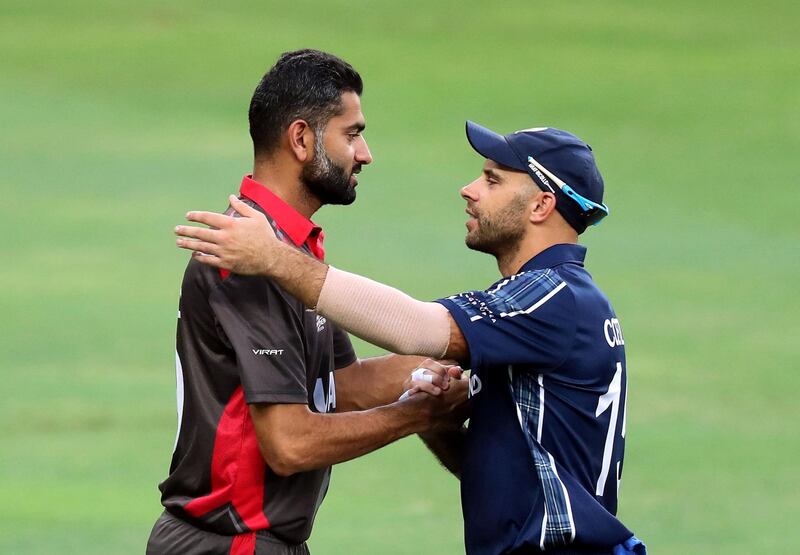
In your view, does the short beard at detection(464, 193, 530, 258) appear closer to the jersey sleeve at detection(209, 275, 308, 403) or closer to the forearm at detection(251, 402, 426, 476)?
the forearm at detection(251, 402, 426, 476)

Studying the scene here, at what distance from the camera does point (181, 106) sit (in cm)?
2345

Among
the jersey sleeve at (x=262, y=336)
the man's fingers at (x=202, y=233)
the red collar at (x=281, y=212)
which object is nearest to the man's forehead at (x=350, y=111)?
the red collar at (x=281, y=212)

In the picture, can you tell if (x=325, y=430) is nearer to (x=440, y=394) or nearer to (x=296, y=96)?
(x=440, y=394)

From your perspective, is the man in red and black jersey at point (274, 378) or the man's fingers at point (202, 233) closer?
the man's fingers at point (202, 233)

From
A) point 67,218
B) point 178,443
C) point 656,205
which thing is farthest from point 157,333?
point 178,443

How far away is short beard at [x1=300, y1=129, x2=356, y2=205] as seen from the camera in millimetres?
5297

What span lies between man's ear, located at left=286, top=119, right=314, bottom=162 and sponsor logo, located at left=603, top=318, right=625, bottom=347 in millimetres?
1104

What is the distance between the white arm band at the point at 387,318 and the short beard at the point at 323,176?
19.2 inches

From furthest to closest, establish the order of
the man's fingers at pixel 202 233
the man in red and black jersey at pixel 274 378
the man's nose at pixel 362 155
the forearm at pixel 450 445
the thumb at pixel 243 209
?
the forearm at pixel 450 445, the man's nose at pixel 362 155, the man in red and black jersey at pixel 274 378, the thumb at pixel 243 209, the man's fingers at pixel 202 233

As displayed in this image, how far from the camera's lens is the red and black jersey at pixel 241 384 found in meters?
4.95

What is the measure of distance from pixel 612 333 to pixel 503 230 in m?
0.49

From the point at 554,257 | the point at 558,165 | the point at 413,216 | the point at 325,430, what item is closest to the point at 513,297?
the point at 554,257

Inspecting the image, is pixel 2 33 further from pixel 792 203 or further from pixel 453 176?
pixel 792 203

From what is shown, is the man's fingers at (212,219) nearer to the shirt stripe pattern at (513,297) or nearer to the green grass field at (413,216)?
the shirt stripe pattern at (513,297)
